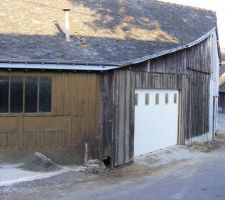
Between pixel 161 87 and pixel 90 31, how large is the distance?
3.34 meters

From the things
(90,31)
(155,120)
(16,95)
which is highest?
(90,31)

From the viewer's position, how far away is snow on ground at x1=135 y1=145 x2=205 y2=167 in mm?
15984

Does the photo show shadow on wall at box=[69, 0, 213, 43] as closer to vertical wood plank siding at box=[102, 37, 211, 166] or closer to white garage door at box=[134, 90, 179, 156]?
vertical wood plank siding at box=[102, 37, 211, 166]

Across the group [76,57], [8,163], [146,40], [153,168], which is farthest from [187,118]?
[8,163]

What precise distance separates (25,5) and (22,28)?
2.40 m

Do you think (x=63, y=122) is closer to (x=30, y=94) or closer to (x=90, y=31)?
(x=30, y=94)

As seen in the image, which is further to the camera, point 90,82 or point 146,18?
point 146,18

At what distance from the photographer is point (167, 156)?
17188 mm

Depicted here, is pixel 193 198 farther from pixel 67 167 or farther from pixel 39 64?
pixel 39 64

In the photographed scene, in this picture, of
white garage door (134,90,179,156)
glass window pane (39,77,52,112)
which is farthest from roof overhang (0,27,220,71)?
white garage door (134,90,179,156)

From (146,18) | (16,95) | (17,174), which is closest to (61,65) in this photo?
(16,95)

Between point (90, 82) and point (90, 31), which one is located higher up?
point (90, 31)

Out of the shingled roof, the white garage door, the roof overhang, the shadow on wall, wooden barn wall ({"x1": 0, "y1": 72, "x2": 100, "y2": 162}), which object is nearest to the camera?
the roof overhang

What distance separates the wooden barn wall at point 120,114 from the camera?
14.8 m
